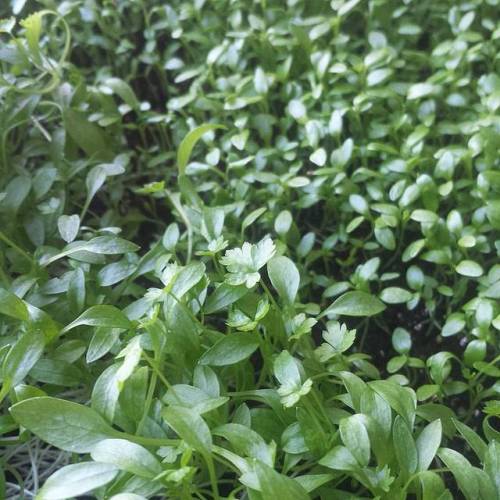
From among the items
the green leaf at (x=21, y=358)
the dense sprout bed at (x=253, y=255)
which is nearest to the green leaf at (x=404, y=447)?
the dense sprout bed at (x=253, y=255)

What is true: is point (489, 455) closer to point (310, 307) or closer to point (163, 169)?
point (310, 307)

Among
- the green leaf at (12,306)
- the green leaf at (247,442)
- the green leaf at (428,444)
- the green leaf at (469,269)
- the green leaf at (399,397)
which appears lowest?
the green leaf at (469,269)

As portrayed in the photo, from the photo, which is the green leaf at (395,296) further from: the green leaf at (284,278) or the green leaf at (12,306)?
the green leaf at (12,306)

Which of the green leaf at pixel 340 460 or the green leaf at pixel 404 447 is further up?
the green leaf at pixel 340 460

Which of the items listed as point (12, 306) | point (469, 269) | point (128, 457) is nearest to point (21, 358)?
point (12, 306)

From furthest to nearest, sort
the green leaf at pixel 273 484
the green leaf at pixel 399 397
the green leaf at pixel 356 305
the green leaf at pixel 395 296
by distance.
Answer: the green leaf at pixel 395 296, the green leaf at pixel 356 305, the green leaf at pixel 399 397, the green leaf at pixel 273 484

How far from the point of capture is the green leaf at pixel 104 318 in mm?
675

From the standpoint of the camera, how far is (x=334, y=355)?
2.30 ft

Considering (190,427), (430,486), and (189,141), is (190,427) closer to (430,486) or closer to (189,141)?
(430,486)

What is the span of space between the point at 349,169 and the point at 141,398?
22.8 inches

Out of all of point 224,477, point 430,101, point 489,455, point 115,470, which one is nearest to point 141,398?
point 115,470

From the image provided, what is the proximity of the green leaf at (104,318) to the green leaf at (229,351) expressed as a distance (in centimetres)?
9

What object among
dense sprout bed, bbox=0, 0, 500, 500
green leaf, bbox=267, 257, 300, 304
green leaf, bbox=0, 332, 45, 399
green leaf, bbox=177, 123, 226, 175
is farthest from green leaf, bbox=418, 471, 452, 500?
green leaf, bbox=177, 123, 226, 175

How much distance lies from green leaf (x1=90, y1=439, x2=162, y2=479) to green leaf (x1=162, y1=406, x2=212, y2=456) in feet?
0.11
